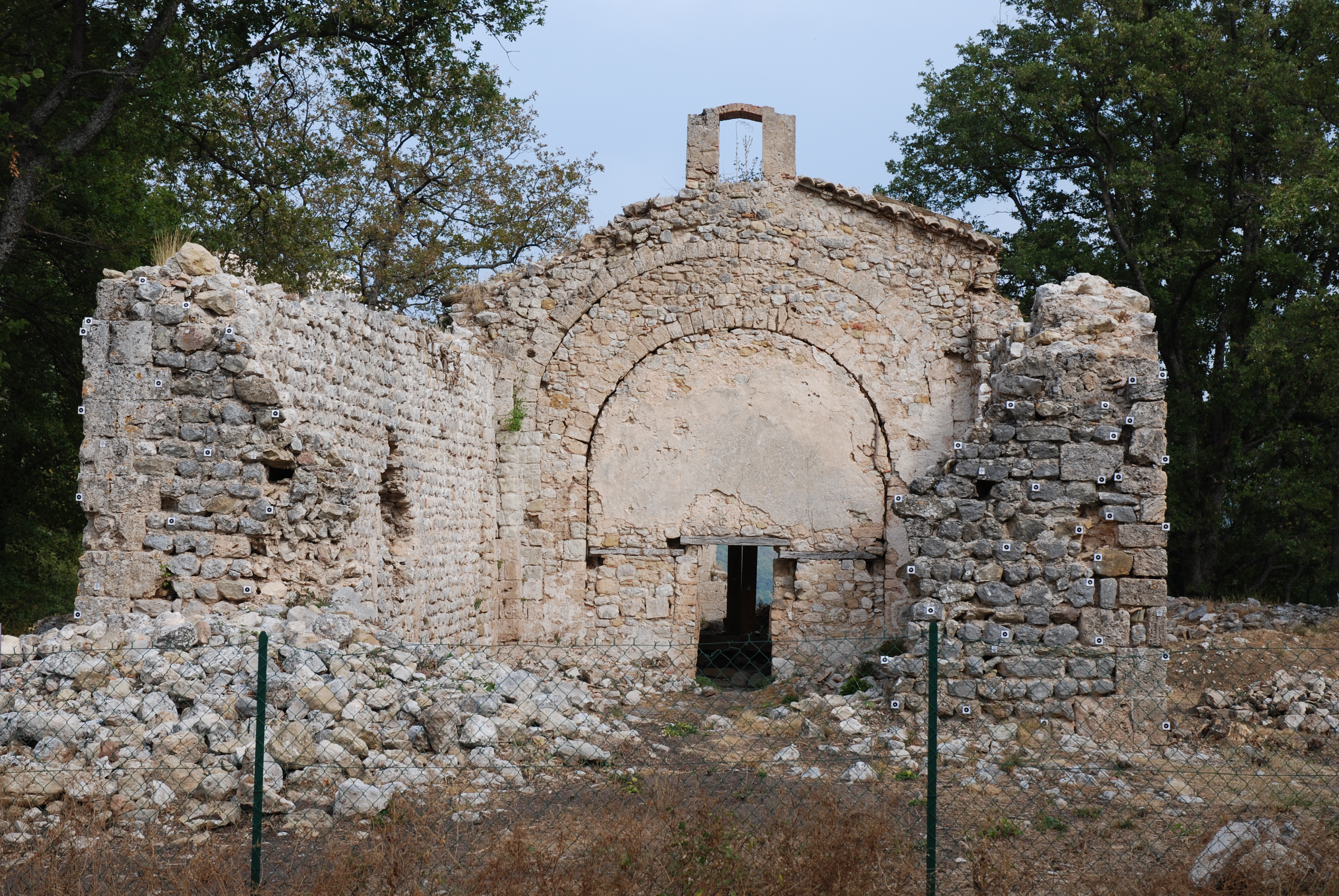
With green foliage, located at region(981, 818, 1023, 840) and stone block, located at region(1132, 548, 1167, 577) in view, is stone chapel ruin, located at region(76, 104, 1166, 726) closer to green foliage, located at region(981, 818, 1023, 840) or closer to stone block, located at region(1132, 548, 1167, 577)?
stone block, located at region(1132, 548, 1167, 577)

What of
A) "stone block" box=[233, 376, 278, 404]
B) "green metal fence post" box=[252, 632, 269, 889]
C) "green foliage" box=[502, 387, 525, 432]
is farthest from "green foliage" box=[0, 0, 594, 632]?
"green metal fence post" box=[252, 632, 269, 889]

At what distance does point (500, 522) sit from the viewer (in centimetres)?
1277

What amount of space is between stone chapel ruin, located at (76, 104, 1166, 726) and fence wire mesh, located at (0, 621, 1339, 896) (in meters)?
0.53

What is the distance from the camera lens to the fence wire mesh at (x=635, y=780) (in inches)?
199

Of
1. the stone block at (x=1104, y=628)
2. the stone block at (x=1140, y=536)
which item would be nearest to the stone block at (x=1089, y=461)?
the stone block at (x=1140, y=536)

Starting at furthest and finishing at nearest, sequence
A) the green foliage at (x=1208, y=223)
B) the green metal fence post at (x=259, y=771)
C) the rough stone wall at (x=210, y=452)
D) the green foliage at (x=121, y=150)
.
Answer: the green foliage at (x=1208, y=223), the green foliage at (x=121, y=150), the rough stone wall at (x=210, y=452), the green metal fence post at (x=259, y=771)

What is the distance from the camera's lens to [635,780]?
21.8 ft

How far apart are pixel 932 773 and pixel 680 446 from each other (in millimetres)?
7772

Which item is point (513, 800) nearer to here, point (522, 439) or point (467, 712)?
point (467, 712)

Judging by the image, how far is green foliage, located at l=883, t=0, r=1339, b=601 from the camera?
17250 millimetres

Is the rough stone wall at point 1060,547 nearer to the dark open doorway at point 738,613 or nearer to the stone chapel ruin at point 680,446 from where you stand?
the stone chapel ruin at point 680,446

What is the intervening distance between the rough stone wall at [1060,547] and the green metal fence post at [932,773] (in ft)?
12.1

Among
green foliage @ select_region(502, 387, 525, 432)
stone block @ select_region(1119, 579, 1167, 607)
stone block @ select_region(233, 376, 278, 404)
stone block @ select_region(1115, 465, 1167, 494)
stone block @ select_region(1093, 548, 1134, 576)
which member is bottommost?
stone block @ select_region(1119, 579, 1167, 607)

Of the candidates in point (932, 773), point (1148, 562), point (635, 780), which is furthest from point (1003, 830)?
point (1148, 562)
